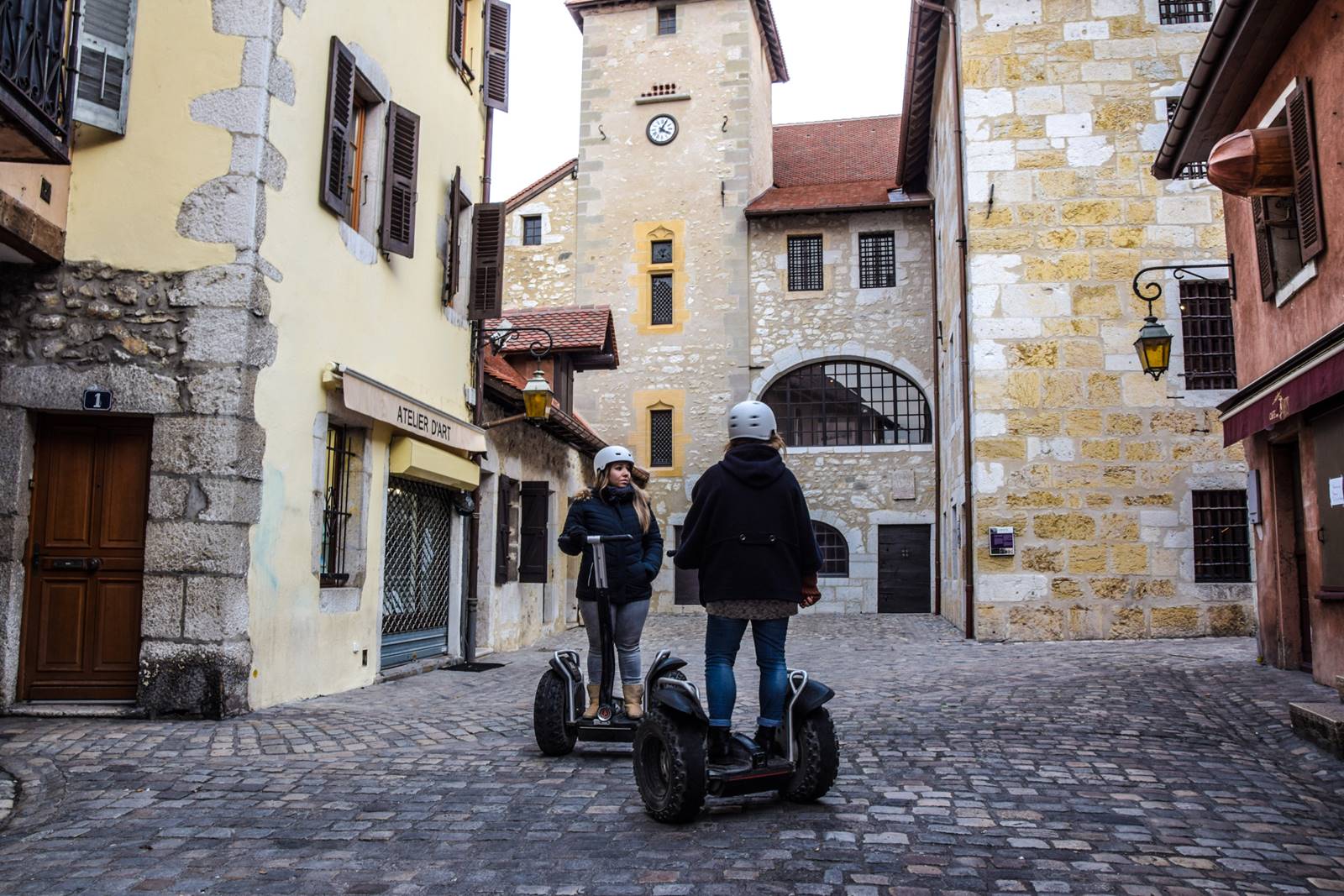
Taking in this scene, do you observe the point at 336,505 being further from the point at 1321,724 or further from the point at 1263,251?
the point at 1263,251

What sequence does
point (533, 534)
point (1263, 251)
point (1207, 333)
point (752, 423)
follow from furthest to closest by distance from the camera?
1. point (1207, 333)
2. point (533, 534)
3. point (1263, 251)
4. point (752, 423)

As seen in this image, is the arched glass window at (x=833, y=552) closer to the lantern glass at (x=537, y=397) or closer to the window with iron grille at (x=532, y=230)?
the window with iron grille at (x=532, y=230)

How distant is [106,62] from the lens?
7277 millimetres

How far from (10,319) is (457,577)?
5.48 metres

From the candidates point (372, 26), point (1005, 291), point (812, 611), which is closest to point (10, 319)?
point (372, 26)

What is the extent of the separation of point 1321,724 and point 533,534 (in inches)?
390

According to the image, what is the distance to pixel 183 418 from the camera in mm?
7137

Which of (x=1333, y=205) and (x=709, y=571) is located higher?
(x=1333, y=205)

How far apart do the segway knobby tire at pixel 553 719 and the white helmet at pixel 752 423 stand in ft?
6.27

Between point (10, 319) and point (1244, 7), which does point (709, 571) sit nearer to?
point (10, 319)

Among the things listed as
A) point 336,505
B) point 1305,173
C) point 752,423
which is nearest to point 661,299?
point 336,505

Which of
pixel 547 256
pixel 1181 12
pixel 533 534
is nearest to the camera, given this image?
pixel 533 534

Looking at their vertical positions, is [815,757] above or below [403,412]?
below

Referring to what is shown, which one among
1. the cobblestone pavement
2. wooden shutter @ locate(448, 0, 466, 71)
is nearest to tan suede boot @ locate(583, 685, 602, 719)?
the cobblestone pavement
